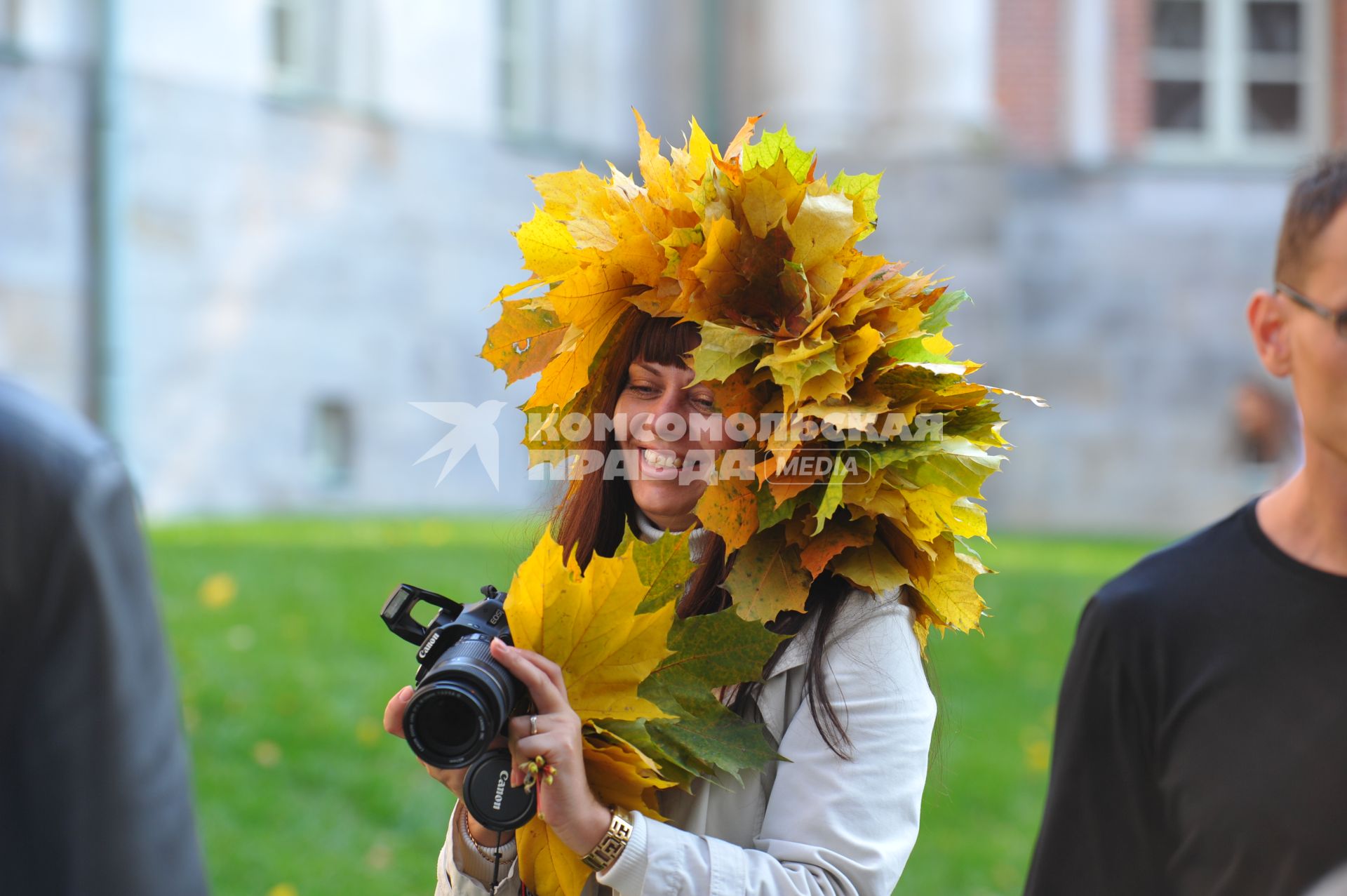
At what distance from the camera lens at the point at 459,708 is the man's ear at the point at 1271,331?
4.24ft

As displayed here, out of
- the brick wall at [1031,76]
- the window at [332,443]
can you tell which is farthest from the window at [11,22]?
the brick wall at [1031,76]

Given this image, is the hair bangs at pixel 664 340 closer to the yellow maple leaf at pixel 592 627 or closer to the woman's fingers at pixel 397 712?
the yellow maple leaf at pixel 592 627

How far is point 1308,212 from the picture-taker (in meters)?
2.38

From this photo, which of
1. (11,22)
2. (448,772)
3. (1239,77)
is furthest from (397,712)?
(1239,77)

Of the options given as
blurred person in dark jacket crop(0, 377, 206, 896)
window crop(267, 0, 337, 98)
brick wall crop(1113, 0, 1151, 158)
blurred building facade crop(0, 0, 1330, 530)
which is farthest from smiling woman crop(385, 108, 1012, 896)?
brick wall crop(1113, 0, 1151, 158)

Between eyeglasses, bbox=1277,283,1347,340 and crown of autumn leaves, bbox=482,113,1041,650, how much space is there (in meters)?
Answer: 0.49

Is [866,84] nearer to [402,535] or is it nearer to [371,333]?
[371,333]

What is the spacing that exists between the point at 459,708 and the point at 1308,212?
1.51 meters

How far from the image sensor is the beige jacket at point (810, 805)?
2006mm

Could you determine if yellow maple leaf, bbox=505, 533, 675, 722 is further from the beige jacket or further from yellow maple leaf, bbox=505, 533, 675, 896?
the beige jacket

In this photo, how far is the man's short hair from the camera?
2342 millimetres

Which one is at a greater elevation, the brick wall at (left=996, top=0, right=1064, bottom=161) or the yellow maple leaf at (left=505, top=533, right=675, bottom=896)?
the brick wall at (left=996, top=0, right=1064, bottom=161)

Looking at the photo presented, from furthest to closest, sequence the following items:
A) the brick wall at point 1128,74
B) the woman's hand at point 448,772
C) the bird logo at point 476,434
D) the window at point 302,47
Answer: the brick wall at point 1128,74
the window at point 302,47
the bird logo at point 476,434
the woman's hand at point 448,772

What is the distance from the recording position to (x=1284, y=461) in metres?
10.1
